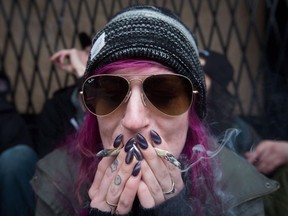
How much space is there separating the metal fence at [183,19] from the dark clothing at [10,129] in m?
0.64

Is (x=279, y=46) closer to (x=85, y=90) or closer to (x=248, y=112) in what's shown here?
(x=248, y=112)

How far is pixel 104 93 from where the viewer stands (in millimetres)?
1366

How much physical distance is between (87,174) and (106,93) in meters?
0.32

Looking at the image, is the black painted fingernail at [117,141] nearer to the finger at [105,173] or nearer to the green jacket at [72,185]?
the finger at [105,173]

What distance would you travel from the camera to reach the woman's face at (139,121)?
128cm

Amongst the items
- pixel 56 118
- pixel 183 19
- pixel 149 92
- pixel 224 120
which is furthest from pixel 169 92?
pixel 183 19

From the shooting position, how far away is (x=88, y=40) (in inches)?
129

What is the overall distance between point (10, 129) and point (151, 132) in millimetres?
1773

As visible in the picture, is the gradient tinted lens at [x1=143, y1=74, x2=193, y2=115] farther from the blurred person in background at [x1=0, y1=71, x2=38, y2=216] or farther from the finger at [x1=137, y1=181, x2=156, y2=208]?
the blurred person in background at [x1=0, y1=71, x2=38, y2=216]

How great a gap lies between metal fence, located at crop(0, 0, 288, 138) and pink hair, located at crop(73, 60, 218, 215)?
78.2 inches

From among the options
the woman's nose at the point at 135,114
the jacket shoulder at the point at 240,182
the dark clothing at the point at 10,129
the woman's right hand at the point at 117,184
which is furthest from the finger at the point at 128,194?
the dark clothing at the point at 10,129

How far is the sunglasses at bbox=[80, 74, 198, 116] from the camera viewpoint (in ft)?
4.32

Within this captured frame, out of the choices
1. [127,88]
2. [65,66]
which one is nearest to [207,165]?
[127,88]

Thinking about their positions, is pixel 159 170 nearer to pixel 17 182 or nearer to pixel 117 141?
pixel 117 141
